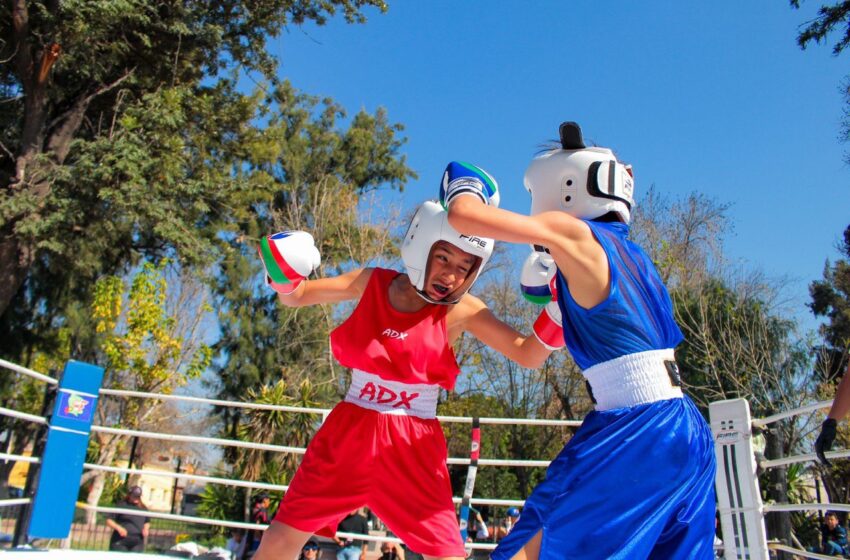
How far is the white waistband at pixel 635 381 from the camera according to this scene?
1.76 meters

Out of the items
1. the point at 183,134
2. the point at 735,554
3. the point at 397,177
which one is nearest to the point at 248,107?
the point at 183,134

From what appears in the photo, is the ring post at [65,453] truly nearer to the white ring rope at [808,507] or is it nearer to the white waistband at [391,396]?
the white waistband at [391,396]

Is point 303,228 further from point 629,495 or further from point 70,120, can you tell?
point 629,495

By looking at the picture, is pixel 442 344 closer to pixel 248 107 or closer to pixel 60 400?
pixel 60 400

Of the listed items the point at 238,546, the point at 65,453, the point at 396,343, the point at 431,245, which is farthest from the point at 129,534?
the point at 431,245

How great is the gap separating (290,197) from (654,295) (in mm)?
20317

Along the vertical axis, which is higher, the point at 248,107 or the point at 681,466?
the point at 248,107

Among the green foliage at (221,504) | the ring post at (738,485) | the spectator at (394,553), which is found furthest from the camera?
the green foliage at (221,504)

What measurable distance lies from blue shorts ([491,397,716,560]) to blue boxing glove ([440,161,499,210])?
80cm

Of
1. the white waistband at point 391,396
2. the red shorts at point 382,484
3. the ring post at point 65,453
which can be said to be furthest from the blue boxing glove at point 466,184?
the ring post at point 65,453

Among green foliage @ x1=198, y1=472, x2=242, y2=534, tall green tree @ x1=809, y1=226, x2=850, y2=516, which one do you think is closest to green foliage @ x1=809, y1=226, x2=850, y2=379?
tall green tree @ x1=809, y1=226, x2=850, y2=516

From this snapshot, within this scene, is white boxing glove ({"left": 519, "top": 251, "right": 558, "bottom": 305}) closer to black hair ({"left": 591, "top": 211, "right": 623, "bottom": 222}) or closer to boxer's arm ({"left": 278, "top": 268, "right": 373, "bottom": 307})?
black hair ({"left": 591, "top": 211, "right": 623, "bottom": 222})

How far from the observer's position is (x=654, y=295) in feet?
6.10

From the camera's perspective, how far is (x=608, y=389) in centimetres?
180
